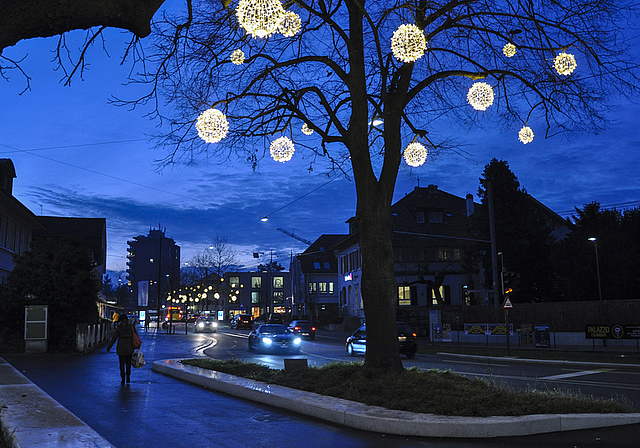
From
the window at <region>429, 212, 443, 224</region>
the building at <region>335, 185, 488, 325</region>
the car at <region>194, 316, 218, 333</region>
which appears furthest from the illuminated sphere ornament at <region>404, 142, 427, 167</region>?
the car at <region>194, 316, 218, 333</region>

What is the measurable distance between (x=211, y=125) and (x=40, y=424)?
5.75 metres

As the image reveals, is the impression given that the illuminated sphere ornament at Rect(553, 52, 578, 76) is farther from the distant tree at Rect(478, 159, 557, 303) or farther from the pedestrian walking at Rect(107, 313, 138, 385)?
the distant tree at Rect(478, 159, 557, 303)

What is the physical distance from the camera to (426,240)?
57.4 m

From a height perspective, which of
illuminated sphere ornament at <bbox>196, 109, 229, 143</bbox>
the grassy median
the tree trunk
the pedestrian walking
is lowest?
the grassy median

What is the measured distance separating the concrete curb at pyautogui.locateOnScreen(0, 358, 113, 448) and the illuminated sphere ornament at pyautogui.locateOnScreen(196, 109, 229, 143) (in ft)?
17.2

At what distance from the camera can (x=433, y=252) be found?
58.3 meters

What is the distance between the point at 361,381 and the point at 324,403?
1.41 metres

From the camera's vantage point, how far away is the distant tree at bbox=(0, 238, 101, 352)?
24.6 m

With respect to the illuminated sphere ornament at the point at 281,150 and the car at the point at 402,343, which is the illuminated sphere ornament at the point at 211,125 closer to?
the illuminated sphere ornament at the point at 281,150

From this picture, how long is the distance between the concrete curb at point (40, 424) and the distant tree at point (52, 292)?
1457cm

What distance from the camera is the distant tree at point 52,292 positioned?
2458 cm

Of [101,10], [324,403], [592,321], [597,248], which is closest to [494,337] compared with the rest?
[592,321]

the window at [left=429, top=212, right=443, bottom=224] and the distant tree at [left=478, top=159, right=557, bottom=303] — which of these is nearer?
the distant tree at [left=478, top=159, right=557, bottom=303]

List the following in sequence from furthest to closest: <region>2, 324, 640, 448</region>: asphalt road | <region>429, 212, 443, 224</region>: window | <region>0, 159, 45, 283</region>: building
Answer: <region>429, 212, 443, 224</region>: window, <region>0, 159, 45, 283</region>: building, <region>2, 324, 640, 448</region>: asphalt road
